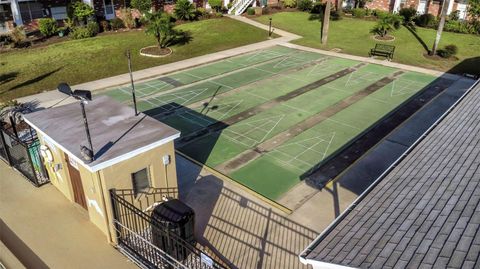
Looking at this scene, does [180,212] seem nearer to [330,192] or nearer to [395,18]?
[330,192]

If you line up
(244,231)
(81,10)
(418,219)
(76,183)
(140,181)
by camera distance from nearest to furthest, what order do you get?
(418,219)
(140,181)
(244,231)
(76,183)
(81,10)

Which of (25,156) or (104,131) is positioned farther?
(25,156)

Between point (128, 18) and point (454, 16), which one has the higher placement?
point (454, 16)

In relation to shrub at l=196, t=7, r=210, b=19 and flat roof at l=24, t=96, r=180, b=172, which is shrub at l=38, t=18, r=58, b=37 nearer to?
shrub at l=196, t=7, r=210, b=19

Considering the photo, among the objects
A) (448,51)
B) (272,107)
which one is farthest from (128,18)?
(448,51)

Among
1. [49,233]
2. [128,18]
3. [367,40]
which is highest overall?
[128,18]

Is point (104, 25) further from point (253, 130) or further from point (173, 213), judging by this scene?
point (173, 213)

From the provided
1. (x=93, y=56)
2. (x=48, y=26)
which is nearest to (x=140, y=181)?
(x=93, y=56)

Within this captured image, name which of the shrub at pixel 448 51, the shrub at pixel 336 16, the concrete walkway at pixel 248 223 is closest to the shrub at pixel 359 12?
the shrub at pixel 336 16

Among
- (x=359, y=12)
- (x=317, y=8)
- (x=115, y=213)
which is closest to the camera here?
(x=115, y=213)

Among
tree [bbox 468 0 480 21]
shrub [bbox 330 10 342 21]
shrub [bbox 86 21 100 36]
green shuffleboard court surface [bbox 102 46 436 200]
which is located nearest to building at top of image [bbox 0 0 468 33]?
shrub [bbox 86 21 100 36]
